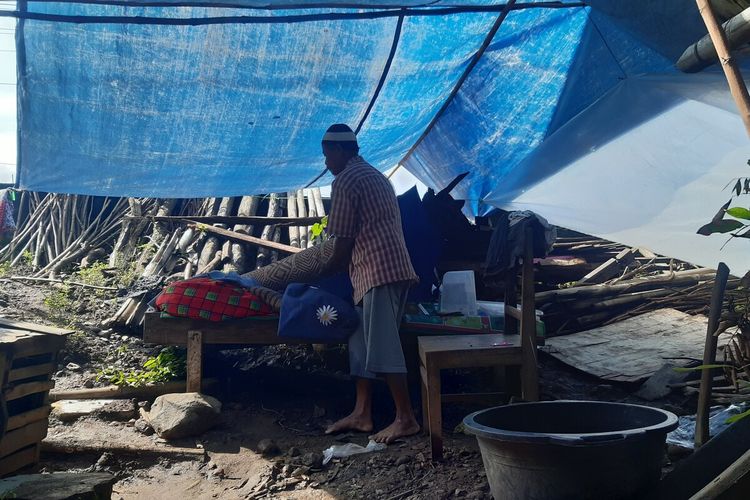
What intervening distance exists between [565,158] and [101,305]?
4787 millimetres

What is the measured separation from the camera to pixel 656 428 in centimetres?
218

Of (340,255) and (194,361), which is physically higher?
(340,255)

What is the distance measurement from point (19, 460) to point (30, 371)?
44 cm

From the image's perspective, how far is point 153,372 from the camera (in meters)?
4.87

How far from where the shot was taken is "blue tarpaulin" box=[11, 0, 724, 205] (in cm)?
350

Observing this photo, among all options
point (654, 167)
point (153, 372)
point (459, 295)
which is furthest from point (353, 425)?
point (654, 167)

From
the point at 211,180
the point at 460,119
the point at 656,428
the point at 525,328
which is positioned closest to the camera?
the point at 656,428

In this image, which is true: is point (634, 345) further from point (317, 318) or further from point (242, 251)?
point (242, 251)

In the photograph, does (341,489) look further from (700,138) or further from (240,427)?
(700,138)

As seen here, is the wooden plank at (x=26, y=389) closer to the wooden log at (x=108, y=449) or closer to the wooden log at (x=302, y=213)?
the wooden log at (x=108, y=449)

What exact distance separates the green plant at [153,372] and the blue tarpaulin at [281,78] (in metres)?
1.24

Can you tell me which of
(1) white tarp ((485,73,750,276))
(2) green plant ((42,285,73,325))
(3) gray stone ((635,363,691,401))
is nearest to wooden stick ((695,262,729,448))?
(1) white tarp ((485,73,750,276))

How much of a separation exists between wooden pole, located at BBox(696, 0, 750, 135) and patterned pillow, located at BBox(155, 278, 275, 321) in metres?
3.34

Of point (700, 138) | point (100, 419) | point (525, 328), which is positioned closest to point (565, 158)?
point (700, 138)
